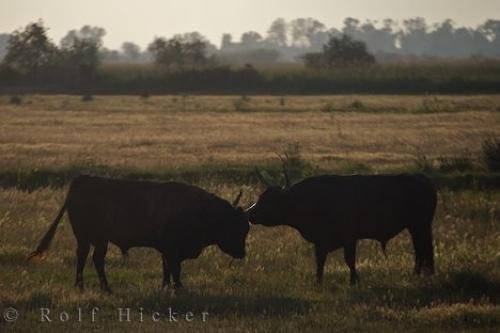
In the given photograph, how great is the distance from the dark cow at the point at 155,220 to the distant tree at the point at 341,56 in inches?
3400

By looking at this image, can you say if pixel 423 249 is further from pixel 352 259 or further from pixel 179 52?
pixel 179 52

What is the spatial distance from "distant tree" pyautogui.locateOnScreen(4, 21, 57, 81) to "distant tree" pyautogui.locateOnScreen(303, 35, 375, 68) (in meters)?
28.4

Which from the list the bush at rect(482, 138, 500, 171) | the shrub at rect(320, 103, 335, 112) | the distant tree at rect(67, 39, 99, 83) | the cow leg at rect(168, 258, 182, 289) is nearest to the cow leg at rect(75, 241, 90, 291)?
the cow leg at rect(168, 258, 182, 289)

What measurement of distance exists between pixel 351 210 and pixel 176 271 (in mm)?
2595

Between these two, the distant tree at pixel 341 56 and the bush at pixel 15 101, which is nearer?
the bush at pixel 15 101

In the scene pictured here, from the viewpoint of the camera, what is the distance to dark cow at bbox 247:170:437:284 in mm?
11953

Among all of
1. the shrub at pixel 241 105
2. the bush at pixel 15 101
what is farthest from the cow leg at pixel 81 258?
the bush at pixel 15 101

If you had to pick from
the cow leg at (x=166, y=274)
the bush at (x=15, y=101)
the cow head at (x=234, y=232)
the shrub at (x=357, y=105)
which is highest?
the cow head at (x=234, y=232)

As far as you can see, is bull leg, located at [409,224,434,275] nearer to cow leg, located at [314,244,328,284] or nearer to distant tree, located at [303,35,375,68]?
cow leg, located at [314,244,328,284]

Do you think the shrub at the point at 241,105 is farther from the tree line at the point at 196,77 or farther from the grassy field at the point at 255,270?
the grassy field at the point at 255,270

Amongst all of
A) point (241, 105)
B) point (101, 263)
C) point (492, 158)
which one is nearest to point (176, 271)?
point (101, 263)

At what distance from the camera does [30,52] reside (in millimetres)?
89812

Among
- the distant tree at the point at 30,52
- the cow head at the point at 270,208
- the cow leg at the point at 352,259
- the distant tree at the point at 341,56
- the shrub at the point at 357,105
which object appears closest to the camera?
the cow leg at the point at 352,259

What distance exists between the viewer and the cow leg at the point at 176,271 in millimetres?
10984
